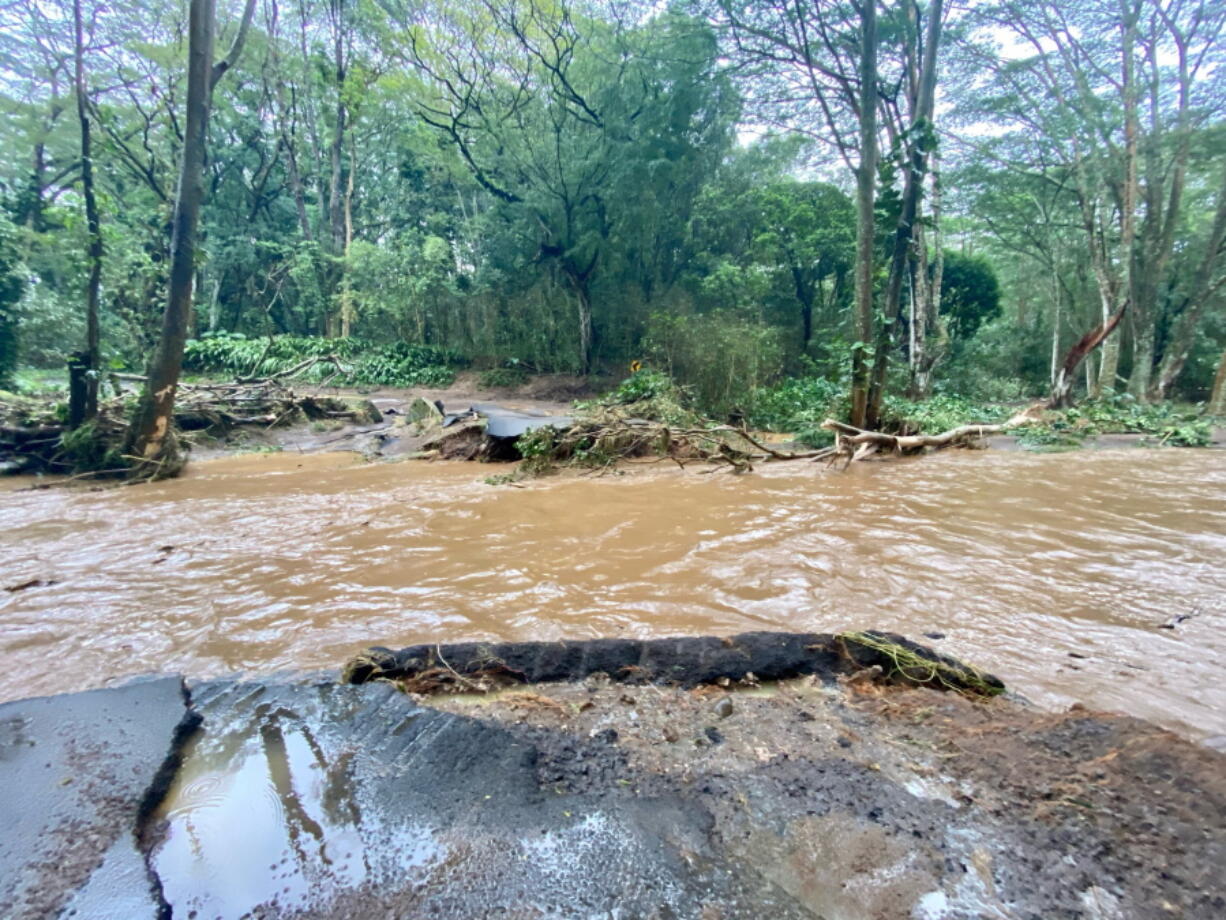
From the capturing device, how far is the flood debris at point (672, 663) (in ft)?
8.34

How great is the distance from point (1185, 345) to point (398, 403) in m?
21.4

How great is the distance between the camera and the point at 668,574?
4.21 metres

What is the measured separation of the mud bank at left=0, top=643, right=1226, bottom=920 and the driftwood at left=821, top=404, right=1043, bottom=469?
7.00 meters

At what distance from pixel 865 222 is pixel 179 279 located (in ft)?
34.6

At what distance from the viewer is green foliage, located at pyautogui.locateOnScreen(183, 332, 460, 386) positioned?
63.0 ft

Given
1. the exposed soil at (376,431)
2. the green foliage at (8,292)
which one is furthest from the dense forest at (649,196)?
the exposed soil at (376,431)

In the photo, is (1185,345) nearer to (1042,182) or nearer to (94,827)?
(1042,182)

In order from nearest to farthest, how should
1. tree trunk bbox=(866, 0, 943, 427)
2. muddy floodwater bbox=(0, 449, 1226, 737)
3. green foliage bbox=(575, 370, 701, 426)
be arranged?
muddy floodwater bbox=(0, 449, 1226, 737)
tree trunk bbox=(866, 0, 943, 427)
green foliage bbox=(575, 370, 701, 426)

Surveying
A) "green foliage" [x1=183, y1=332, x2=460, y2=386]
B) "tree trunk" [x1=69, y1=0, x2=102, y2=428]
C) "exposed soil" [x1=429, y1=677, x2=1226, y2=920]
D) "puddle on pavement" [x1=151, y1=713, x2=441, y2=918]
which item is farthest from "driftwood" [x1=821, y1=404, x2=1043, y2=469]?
"green foliage" [x1=183, y1=332, x2=460, y2=386]

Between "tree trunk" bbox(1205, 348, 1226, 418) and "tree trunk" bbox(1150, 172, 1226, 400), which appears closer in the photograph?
"tree trunk" bbox(1205, 348, 1226, 418)

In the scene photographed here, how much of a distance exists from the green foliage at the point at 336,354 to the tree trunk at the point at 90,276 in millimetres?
9615

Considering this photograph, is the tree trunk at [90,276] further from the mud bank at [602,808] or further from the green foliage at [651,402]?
the mud bank at [602,808]

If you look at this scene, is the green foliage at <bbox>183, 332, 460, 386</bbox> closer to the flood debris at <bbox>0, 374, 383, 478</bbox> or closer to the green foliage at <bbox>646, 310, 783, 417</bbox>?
the flood debris at <bbox>0, 374, 383, 478</bbox>

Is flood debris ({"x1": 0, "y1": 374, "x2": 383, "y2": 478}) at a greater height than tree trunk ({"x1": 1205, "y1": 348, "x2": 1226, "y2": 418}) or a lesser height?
lesser
